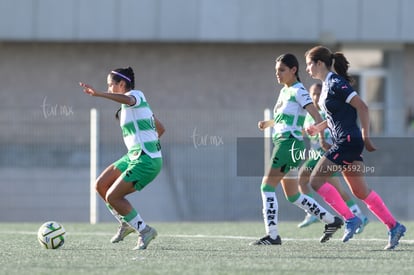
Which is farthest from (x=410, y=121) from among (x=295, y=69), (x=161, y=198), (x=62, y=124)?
(x=295, y=69)

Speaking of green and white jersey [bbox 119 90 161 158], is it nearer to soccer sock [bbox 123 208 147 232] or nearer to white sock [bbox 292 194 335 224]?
soccer sock [bbox 123 208 147 232]

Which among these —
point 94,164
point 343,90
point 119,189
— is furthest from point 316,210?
point 94,164

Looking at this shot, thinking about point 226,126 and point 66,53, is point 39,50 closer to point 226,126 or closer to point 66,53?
point 66,53

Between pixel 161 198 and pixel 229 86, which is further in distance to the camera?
pixel 229 86

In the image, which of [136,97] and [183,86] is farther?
[183,86]

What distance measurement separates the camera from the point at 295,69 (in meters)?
11.1

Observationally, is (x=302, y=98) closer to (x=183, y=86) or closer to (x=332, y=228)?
(x=332, y=228)

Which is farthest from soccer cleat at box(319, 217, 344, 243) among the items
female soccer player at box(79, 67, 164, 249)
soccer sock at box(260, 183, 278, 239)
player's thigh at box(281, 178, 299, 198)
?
female soccer player at box(79, 67, 164, 249)

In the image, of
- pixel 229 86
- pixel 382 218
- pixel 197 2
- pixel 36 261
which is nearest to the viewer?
Answer: pixel 36 261

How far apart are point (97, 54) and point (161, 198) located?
5619 mm

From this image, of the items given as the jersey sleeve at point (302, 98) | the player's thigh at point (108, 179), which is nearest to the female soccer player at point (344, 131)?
the jersey sleeve at point (302, 98)

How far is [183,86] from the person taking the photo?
25953mm

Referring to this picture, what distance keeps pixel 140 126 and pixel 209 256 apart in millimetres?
1713

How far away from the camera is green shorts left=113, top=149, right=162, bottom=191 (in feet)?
35.1
